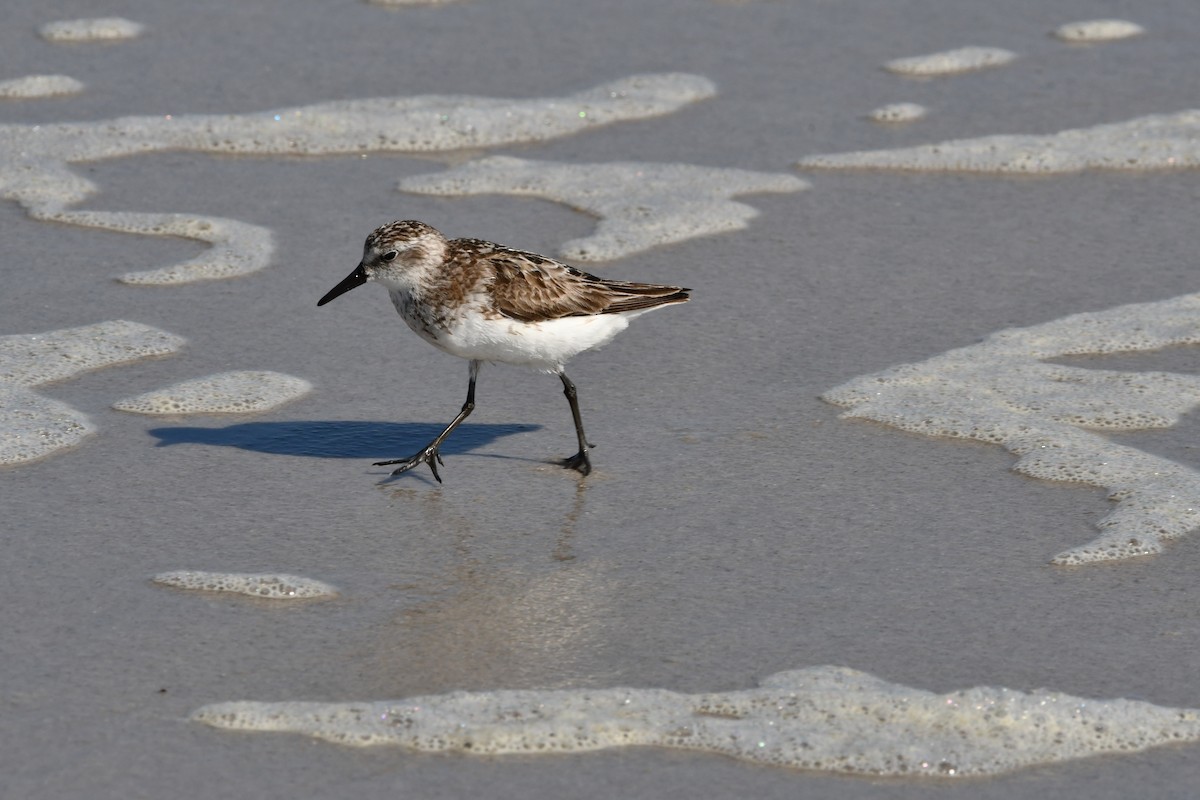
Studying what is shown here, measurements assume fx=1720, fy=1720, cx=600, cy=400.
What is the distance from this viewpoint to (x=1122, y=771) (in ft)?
14.0

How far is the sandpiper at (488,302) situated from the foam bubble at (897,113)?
384 centimetres

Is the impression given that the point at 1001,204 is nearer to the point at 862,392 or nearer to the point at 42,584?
the point at 862,392

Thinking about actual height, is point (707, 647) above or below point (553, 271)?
below

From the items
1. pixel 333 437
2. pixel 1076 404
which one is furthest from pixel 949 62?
pixel 333 437

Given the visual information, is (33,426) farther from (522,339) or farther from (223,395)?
(522,339)

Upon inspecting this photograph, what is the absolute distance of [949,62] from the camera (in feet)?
33.8

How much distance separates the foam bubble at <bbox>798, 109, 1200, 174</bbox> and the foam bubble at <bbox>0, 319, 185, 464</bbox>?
368 centimetres

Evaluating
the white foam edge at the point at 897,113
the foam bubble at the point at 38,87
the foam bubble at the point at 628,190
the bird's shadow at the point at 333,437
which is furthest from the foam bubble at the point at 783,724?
the foam bubble at the point at 38,87

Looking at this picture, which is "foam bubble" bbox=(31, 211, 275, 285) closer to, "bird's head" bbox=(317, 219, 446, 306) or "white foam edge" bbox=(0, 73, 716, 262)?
"white foam edge" bbox=(0, 73, 716, 262)

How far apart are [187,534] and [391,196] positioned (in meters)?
3.39

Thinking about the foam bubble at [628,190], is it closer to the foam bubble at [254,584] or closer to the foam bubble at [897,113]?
the foam bubble at [897,113]

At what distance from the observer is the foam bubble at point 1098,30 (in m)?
10.7

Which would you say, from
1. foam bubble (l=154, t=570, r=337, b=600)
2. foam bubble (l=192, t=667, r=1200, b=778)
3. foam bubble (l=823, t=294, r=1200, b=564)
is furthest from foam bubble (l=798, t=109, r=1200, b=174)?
foam bubble (l=192, t=667, r=1200, b=778)

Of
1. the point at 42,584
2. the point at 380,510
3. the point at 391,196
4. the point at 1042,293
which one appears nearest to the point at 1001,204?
the point at 1042,293
